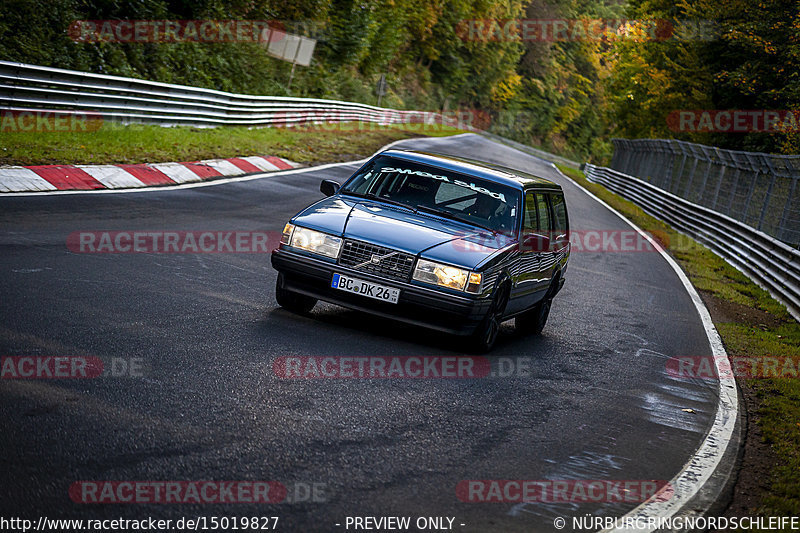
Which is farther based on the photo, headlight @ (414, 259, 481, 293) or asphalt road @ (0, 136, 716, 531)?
headlight @ (414, 259, 481, 293)

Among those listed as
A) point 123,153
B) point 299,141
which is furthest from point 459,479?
point 299,141

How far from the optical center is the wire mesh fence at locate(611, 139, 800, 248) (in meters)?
18.0

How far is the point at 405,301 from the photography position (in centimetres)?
732

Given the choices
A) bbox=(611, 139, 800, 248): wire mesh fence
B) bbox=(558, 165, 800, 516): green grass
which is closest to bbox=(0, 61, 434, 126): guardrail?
bbox=(558, 165, 800, 516): green grass

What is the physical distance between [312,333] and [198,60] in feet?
92.1

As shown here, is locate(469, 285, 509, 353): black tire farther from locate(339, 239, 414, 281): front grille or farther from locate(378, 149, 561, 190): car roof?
locate(378, 149, 561, 190): car roof

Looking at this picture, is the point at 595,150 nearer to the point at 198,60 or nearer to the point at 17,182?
the point at 198,60

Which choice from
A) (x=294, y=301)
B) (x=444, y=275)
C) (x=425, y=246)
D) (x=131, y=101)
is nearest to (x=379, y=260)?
(x=425, y=246)

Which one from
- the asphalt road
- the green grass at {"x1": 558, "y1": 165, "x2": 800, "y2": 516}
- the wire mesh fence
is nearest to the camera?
the asphalt road

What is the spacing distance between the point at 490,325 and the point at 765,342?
17.2 ft

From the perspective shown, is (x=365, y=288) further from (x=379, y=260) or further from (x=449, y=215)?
(x=449, y=215)

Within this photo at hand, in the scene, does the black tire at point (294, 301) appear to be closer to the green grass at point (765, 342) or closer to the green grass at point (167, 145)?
the green grass at point (765, 342)

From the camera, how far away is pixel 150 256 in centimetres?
966

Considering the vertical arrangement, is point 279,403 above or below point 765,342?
above
